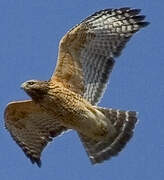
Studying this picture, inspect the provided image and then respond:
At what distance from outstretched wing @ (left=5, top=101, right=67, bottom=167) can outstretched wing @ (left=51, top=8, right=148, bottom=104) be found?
2.64ft

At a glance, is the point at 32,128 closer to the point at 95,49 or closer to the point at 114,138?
the point at 114,138

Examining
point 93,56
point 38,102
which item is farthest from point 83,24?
point 38,102

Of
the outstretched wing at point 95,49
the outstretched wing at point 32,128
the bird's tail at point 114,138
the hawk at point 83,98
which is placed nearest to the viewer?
the hawk at point 83,98

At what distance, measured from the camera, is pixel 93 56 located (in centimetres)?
1206

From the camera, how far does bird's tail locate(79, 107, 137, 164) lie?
1157cm

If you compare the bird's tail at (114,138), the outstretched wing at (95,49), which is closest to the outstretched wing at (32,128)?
the bird's tail at (114,138)

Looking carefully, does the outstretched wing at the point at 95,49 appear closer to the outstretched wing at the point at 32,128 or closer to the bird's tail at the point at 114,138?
the bird's tail at the point at 114,138

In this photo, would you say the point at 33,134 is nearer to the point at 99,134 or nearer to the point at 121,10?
the point at 99,134

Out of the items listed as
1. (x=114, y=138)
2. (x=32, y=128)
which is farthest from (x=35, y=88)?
(x=114, y=138)

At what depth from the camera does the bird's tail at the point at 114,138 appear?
456 inches

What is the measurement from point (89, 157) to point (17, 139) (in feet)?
4.36

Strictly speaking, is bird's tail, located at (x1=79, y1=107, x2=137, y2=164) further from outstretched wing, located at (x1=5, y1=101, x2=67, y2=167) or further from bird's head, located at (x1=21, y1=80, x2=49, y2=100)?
bird's head, located at (x1=21, y1=80, x2=49, y2=100)

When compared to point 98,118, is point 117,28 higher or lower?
higher

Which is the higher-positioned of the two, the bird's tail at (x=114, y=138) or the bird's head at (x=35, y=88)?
the bird's head at (x=35, y=88)
